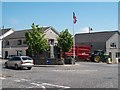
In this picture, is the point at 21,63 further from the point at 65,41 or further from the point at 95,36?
the point at 95,36

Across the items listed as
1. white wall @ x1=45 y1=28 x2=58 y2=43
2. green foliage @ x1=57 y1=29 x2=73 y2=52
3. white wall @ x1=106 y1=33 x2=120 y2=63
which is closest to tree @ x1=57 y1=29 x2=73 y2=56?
green foliage @ x1=57 y1=29 x2=73 y2=52

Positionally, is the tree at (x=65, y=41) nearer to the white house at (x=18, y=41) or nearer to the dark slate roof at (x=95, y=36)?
the white house at (x=18, y=41)

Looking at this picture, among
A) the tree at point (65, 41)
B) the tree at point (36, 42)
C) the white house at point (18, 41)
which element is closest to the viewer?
the tree at point (36, 42)

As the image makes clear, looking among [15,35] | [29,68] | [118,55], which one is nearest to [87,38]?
[118,55]

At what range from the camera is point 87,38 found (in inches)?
3071

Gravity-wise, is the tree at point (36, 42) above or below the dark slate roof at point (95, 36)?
below

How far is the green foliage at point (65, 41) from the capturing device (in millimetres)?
51719

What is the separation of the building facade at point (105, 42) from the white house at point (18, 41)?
974cm

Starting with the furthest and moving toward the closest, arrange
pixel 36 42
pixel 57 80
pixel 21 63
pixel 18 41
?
pixel 18 41 → pixel 36 42 → pixel 21 63 → pixel 57 80

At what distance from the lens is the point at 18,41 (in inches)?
2822

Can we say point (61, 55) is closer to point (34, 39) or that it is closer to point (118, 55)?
point (34, 39)

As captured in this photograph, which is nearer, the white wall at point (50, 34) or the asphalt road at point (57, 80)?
the asphalt road at point (57, 80)

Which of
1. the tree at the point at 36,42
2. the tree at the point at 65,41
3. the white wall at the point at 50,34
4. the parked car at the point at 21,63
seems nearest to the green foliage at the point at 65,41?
the tree at the point at 65,41

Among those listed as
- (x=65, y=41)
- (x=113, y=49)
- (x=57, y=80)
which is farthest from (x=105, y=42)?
(x=57, y=80)
